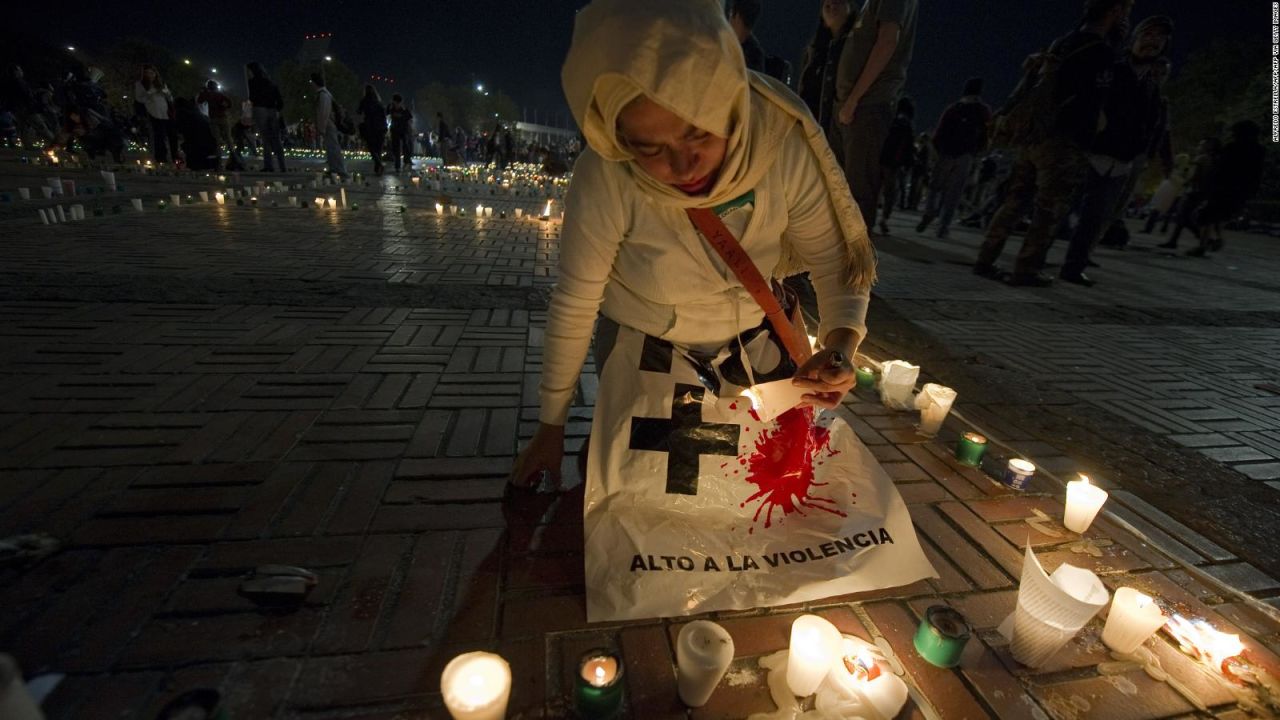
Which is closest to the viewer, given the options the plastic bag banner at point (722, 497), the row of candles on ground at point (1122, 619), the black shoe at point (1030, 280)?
the row of candles on ground at point (1122, 619)

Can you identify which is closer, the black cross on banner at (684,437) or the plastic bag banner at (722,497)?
the plastic bag banner at (722,497)

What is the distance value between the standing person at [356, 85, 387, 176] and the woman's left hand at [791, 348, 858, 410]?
12.6m

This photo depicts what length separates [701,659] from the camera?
40.9 inches

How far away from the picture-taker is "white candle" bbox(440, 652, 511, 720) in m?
0.94

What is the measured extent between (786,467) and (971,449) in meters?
0.98

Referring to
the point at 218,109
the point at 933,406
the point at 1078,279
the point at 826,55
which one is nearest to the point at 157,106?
the point at 218,109

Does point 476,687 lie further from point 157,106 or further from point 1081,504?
point 157,106

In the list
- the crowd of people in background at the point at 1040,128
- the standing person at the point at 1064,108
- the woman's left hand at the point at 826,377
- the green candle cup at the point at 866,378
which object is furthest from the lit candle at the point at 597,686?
the standing person at the point at 1064,108

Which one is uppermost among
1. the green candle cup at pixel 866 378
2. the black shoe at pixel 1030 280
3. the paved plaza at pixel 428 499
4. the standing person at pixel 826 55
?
the standing person at pixel 826 55

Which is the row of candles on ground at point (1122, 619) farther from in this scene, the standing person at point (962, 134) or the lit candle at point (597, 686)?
the standing person at point (962, 134)

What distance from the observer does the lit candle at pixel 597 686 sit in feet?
3.26

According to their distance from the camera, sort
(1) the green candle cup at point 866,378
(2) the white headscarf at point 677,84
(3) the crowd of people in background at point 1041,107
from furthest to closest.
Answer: (3) the crowd of people in background at point 1041,107, (1) the green candle cup at point 866,378, (2) the white headscarf at point 677,84

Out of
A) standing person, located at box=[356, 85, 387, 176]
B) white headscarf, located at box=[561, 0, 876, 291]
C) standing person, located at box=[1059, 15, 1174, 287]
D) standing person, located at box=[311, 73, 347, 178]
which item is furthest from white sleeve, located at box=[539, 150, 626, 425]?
standing person, located at box=[356, 85, 387, 176]

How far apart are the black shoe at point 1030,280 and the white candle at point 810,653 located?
5626 mm
